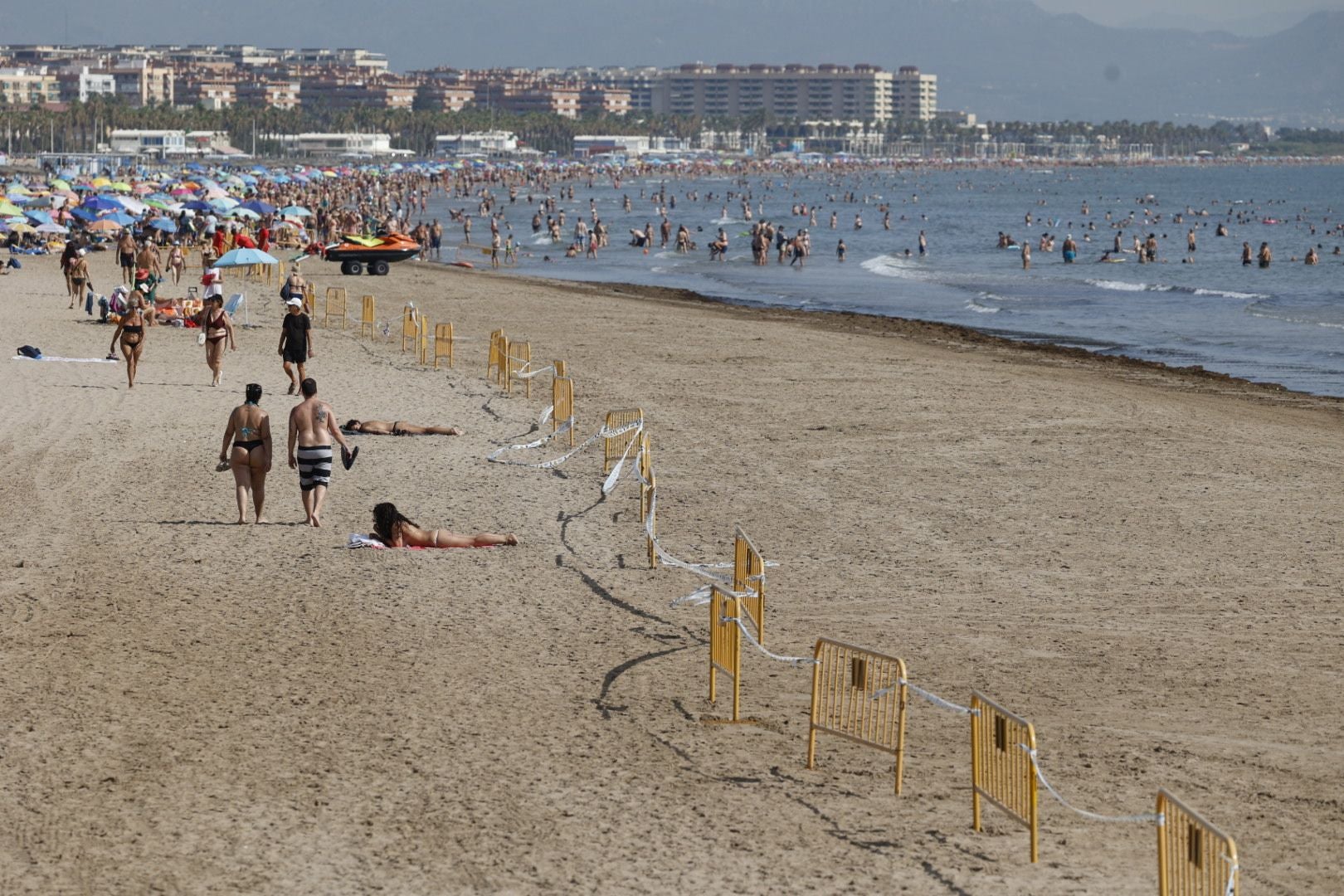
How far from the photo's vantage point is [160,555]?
12.4 m

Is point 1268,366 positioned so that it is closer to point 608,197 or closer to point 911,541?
point 911,541

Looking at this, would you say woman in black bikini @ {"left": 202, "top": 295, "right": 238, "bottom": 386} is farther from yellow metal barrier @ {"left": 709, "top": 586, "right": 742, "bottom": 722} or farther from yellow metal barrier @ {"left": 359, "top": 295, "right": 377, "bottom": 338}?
yellow metal barrier @ {"left": 709, "top": 586, "right": 742, "bottom": 722}

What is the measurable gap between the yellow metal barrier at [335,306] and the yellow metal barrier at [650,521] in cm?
1516

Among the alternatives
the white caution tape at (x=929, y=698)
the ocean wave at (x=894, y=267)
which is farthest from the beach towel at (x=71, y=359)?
the ocean wave at (x=894, y=267)

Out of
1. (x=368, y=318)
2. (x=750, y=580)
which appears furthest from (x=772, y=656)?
(x=368, y=318)

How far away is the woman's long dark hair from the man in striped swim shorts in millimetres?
723

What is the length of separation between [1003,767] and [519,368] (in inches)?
656

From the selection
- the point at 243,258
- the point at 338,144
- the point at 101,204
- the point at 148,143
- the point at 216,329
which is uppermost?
the point at 338,144

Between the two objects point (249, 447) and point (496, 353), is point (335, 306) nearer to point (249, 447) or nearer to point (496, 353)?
point (496, 353)

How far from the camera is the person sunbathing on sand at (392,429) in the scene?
17.6 m

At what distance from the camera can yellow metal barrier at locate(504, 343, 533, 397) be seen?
20656mm

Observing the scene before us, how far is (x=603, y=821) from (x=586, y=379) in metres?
16.0

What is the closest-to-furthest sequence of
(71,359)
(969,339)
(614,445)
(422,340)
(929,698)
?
(929,698)
(614,445)
(71,359)
(422,340)
(969,339)

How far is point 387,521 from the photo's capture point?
12.5m
